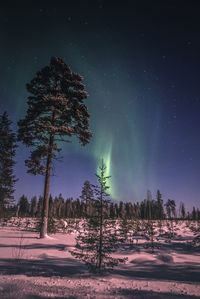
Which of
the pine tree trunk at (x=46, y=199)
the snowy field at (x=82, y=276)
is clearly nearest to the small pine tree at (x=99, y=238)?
the snowy field at (x=82, y=276)

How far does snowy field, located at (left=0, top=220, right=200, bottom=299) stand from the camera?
23.6ft

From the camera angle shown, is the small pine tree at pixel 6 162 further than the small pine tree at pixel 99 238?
Yes

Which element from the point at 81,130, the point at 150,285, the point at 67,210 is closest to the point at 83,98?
the point at 81,130

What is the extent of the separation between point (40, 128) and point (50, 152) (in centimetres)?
189

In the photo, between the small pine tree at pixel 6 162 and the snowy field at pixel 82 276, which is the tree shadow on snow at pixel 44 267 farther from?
the small pine tree at pixel 6 162

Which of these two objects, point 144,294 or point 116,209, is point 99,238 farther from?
point 116,209

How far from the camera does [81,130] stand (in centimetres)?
2130

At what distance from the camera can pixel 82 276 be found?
9.59 m

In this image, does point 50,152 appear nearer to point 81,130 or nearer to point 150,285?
point 81,130

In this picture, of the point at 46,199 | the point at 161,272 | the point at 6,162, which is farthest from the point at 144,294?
the point at 6,162

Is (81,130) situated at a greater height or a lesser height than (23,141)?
greater

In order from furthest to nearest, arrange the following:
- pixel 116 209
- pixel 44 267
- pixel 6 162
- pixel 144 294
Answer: pixel 116 209 < pixel 6 162 < pixel 44 267 < pixel 144 294

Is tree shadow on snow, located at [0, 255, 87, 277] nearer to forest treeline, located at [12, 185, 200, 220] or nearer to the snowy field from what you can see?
the snowy field

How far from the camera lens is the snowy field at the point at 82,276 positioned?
7.18 meters
